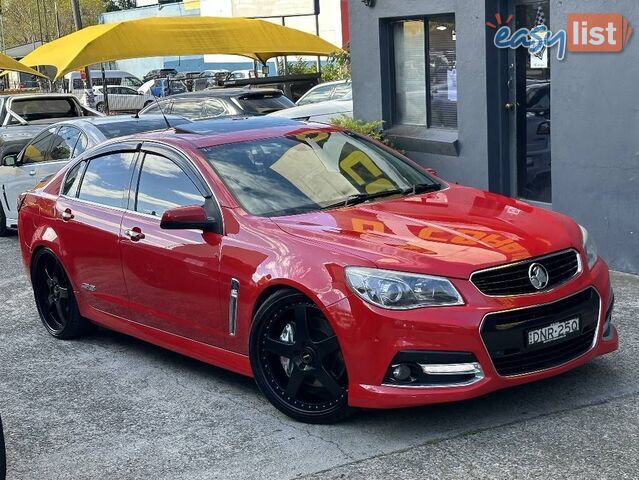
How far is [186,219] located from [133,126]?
538 centimetres

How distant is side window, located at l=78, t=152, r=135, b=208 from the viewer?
6.77 meters

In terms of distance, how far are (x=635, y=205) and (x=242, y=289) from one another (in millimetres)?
4229

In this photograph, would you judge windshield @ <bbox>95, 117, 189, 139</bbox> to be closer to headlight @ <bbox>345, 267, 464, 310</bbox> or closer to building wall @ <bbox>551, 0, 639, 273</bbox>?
building wall @ <bbox>551, 0, 639, 273</bbox>

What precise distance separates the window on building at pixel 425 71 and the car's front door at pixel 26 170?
4176 mm

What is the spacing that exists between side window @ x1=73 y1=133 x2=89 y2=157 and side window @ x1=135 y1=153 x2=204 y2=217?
482 cm

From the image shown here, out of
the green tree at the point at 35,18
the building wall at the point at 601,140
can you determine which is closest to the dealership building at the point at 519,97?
the building wall at the point at 601,140

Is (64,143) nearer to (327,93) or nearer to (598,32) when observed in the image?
(598,32)

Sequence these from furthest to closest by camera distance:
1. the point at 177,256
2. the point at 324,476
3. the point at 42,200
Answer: the point at 42,200 < the point at 177,256 < the point at 324,476

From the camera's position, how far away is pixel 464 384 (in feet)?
15.9

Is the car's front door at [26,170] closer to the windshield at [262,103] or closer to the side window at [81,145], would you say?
the side window at [81,145]

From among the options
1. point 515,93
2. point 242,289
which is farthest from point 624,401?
point 515,93

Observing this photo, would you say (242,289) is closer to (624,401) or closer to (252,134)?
(252,134)

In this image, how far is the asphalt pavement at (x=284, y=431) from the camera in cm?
466

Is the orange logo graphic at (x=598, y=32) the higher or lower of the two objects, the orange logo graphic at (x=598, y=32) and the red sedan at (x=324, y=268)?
the higher
